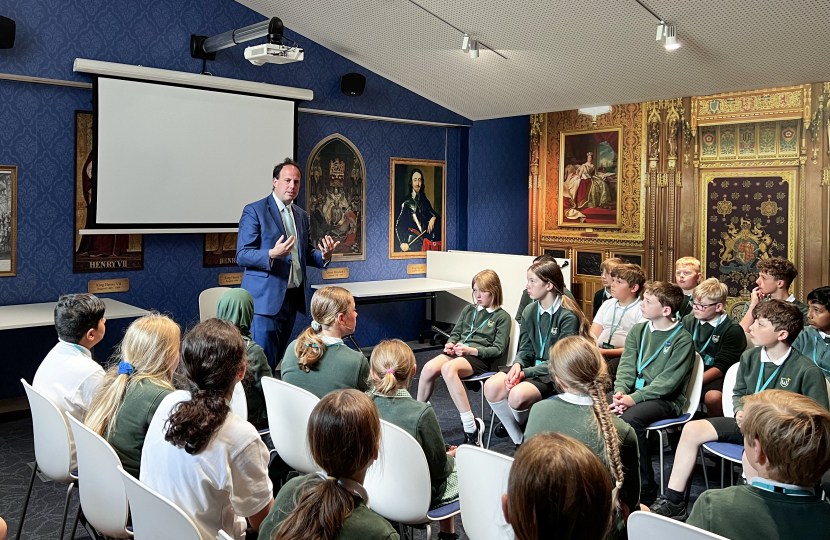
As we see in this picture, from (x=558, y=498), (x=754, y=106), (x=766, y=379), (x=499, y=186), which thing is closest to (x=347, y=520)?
(x=558, y=498)

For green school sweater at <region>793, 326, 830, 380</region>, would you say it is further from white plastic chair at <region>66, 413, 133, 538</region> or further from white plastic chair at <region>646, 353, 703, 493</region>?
white plastic chair at <region>66, 413, 133, 538</region>

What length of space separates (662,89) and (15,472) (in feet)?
18.8

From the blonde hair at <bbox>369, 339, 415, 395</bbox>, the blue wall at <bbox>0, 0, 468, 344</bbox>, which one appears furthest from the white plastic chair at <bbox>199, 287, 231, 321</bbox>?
the blonde hair at <bbox>369, 339, 415, 395</bbox>

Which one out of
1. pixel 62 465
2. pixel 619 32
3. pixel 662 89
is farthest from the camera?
pixel 662 89

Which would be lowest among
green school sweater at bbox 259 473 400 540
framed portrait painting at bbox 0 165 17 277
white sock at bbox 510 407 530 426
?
white sock at bbox 510 407 530 426

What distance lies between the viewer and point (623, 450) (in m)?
2.45

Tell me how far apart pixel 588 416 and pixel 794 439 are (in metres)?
0.86

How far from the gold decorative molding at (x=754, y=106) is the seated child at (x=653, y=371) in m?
4.83

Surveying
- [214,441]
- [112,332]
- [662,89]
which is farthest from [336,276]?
[214,441]

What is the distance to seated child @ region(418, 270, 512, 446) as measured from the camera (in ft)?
14.8

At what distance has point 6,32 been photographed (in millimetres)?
5113

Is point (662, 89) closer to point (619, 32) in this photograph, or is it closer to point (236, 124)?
point (619, 32)

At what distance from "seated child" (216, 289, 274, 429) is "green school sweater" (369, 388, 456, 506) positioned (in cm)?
97

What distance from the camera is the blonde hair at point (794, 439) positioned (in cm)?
177
